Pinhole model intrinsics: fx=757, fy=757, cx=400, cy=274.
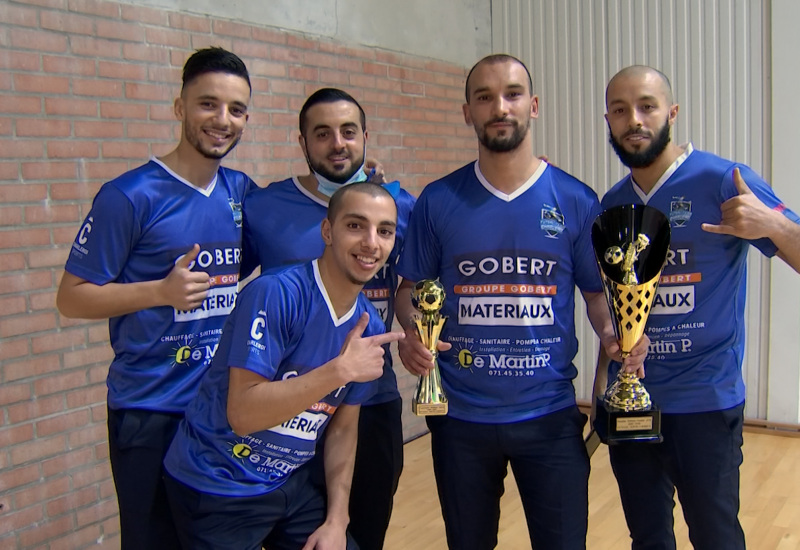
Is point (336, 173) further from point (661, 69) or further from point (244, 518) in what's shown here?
point (661, 69)

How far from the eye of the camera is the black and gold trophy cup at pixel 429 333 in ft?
7.32

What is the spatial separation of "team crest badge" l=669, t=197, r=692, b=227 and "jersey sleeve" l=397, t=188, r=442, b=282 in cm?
76

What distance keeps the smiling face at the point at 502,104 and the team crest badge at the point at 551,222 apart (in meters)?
0.23

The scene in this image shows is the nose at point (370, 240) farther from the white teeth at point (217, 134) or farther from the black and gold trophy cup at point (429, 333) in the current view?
the white teeth at point (217, 134)

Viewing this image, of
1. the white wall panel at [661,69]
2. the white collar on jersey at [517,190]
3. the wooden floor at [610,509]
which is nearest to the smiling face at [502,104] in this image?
the white collar on jersey at [517,190]

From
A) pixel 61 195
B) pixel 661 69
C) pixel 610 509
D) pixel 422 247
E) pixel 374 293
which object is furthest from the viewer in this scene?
pixel 661 69

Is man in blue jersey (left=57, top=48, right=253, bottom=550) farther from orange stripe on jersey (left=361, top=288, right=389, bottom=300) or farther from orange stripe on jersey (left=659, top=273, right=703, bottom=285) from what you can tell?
orange stripe on jersey (left=659, top=273, right=703, bottom=285)

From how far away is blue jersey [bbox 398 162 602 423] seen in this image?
236cm

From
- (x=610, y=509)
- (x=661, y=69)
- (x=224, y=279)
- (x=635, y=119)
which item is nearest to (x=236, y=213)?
(x=224, y=279)

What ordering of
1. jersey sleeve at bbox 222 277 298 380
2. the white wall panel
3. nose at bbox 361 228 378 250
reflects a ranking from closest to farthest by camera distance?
1. jersey sleeve at bbox 222 277 298 380
2. nose at bbox 361 228 378 250
3. the white wall panel

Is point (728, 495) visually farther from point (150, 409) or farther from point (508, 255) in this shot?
point (150, 409)

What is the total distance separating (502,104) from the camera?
92.6 inches

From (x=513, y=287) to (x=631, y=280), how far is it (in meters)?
0.35

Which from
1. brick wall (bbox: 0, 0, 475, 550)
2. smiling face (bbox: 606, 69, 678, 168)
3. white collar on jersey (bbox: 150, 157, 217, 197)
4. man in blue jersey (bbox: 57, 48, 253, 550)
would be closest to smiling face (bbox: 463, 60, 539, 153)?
smiling face (bbox: 606, 69, 678, 168)
